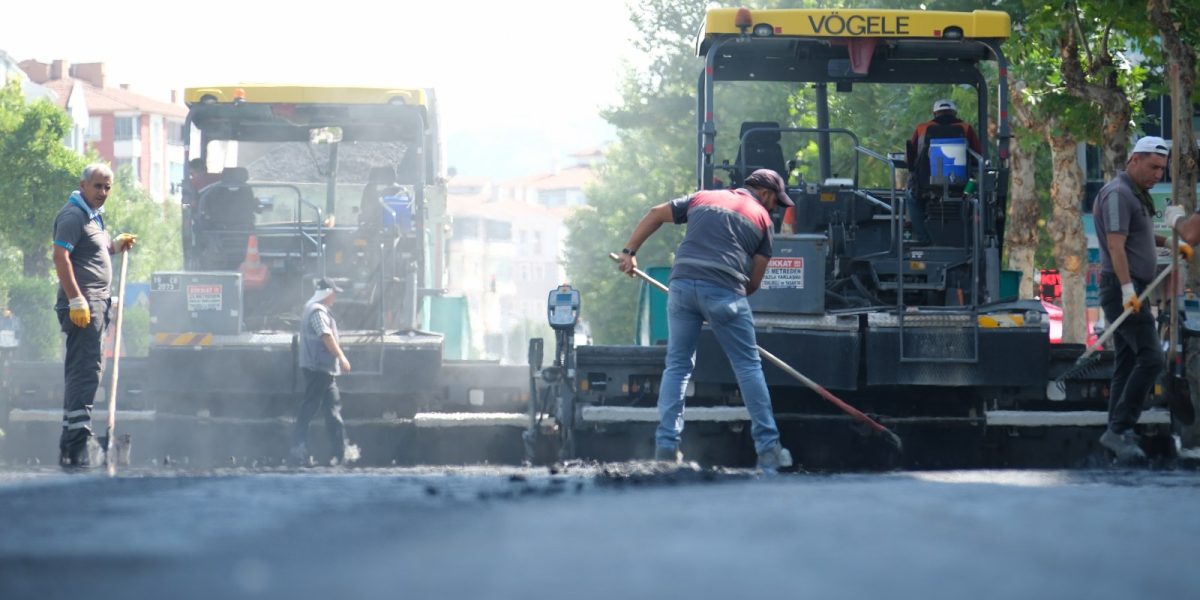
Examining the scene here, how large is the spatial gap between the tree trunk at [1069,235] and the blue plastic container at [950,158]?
486 inches

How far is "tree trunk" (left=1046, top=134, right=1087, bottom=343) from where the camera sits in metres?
23.3

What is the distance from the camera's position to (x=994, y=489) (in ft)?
24.3

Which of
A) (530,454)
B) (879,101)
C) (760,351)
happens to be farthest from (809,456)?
(879,101)

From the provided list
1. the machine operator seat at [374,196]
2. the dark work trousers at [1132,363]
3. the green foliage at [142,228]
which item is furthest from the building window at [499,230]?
the dark work trousers at [1132,363]

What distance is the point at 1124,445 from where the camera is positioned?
958 centimetres

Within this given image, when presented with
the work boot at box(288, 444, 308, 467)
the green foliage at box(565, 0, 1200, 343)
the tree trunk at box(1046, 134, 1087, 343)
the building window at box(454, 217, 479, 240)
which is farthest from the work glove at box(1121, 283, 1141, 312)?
the building window at box(454, 217, 479, 240)

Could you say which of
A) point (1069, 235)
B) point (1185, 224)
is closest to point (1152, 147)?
point (1185, 224)

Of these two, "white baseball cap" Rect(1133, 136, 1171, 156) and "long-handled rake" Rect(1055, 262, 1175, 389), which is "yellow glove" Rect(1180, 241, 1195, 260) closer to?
"long-handled rake" Rect(1055, 262, 1175, 389)

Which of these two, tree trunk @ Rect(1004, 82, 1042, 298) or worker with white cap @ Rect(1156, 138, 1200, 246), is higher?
tree trunk @ Rect(1004, 82, 1042, 298)

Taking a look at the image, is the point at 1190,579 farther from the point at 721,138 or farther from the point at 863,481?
the point at 721,138

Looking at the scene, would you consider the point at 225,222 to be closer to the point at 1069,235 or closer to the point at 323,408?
the point at 323,408

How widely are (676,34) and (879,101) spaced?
15.9m

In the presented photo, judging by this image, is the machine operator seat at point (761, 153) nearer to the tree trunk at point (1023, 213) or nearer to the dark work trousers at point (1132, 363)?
the dark work trousers at point (1132, 363)

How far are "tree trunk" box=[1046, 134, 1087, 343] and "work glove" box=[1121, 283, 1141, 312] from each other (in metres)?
13.8
